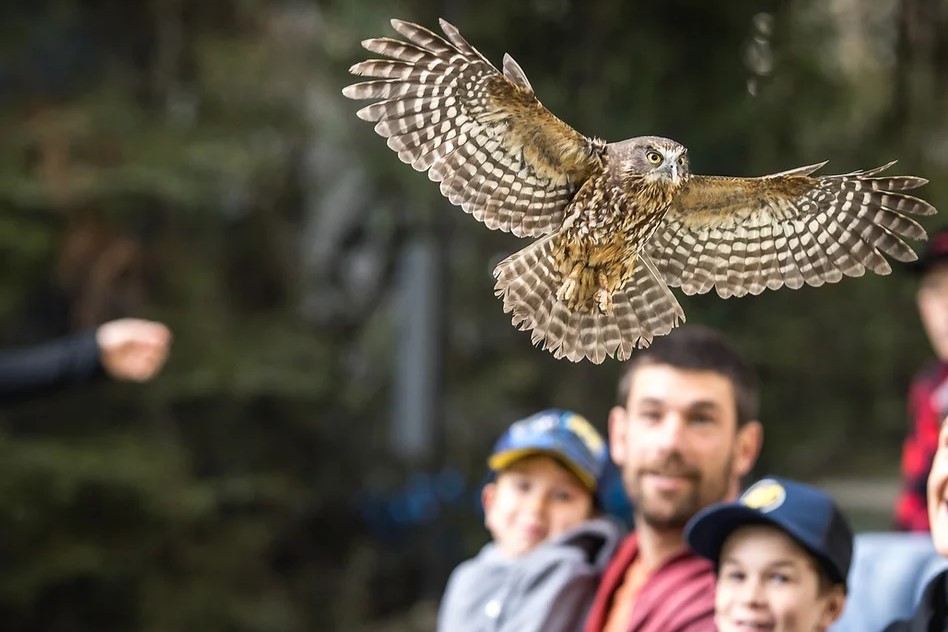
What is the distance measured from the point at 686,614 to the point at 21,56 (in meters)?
3.13

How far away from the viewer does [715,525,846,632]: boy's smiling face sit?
1434 millimetres

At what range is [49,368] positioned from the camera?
2.27m

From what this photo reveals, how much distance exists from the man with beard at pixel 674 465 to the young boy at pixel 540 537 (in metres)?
0.10

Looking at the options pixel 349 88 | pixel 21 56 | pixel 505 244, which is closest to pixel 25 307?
pixel 21 56

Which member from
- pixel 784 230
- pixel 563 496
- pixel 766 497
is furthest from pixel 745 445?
pixel 784 230

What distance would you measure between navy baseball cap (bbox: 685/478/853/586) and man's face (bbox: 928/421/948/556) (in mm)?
332

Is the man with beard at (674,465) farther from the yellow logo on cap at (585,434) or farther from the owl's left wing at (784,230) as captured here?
the owl's left wing at (784,230)

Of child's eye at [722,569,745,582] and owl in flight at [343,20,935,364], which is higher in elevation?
owl in flight at [343,20,935,364]

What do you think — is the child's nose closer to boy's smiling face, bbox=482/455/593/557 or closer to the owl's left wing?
boy's smiling face, bbox=482/455/593/557

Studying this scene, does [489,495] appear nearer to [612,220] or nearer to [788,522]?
[788,522]

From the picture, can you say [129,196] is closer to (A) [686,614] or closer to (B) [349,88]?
(A) [686,614]

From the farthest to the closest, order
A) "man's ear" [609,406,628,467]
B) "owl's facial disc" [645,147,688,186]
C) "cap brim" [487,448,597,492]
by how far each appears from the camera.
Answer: "cap brim" [487,448,597,492] < "man's ear" [609,406,628,467] < "owl's facial disc" [645,147,688,186]

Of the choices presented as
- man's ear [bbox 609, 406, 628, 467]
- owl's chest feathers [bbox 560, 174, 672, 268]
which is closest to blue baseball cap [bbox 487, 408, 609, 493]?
man's ear [bbox 609, 406, 628, 467]

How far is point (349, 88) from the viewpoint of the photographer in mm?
812
